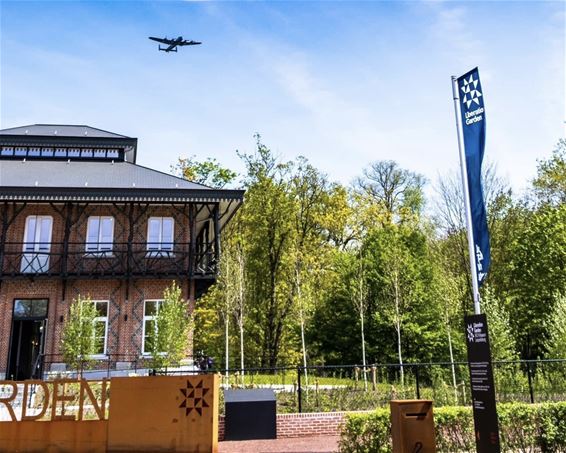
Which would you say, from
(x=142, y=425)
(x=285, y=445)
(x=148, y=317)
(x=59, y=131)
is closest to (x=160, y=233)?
(x=148, y=317)

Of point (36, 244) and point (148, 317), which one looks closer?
point (148, 317)

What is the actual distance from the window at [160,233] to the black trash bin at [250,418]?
11.0 m

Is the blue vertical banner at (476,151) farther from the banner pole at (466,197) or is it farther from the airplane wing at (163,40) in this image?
the airplane wing at (163,40)

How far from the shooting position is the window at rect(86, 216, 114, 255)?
21938mm

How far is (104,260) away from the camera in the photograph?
21.6 m

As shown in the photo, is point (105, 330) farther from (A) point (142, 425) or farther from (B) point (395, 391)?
(A) point (142, 425)

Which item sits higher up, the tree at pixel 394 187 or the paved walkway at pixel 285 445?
the tree at pixel 394 187

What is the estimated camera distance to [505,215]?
99.1 feet

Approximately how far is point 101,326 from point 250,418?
1090cm

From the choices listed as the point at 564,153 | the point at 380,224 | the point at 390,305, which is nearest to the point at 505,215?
the point at 564,153

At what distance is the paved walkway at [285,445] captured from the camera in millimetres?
10430

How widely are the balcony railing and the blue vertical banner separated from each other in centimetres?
1414

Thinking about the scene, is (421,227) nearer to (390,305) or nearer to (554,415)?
(390,305)

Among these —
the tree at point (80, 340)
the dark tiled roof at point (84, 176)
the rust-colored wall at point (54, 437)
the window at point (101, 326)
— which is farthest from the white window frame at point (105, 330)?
the rust-colored wall at point (54, 437)
